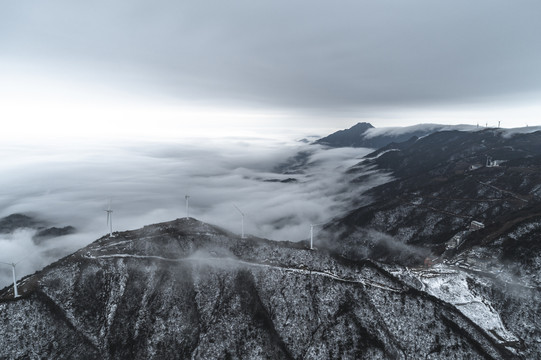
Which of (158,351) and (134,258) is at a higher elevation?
(134,258)

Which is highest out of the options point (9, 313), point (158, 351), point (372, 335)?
point (9, 313)

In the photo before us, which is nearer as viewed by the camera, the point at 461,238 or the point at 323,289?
the point at 323,289

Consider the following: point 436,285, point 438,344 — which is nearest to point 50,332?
Result: point 438,344

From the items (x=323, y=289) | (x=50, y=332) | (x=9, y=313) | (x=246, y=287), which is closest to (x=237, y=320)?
(x=246, y=287)

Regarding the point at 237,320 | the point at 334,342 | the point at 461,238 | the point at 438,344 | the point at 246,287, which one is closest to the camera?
the point at 438,344

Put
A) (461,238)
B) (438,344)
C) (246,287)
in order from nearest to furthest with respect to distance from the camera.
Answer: (438,344) < (246,287) < (461,238)

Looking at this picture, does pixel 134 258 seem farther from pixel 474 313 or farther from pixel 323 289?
pixel 474 313
